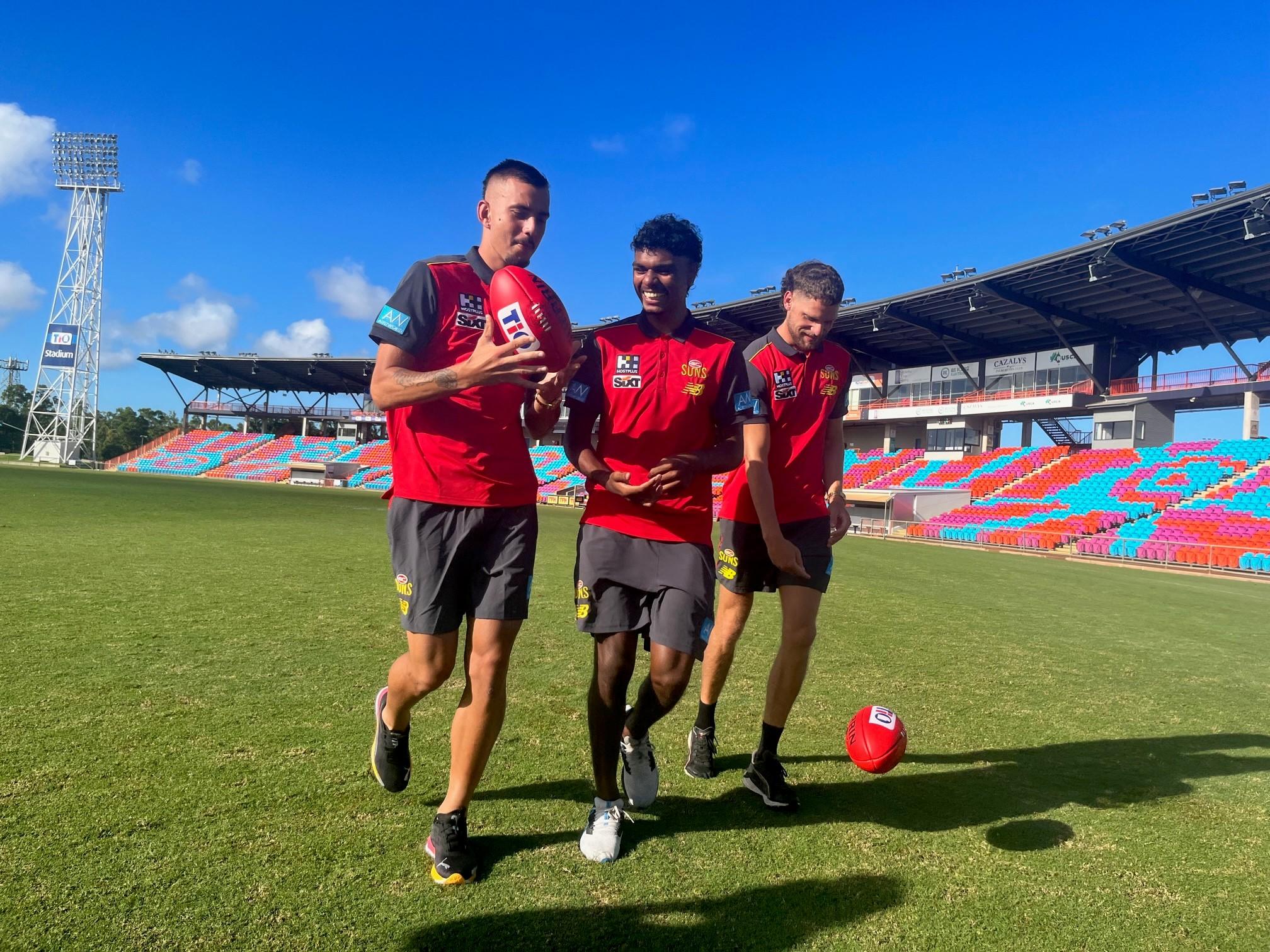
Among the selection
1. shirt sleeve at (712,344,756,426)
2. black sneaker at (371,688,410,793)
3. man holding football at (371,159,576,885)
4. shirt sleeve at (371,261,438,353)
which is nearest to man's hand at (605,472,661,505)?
man holding football at (371,159,576,885)

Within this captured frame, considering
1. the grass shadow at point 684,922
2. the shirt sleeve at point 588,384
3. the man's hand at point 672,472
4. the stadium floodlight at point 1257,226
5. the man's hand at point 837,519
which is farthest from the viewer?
the stadium floodlight at point 1257,226

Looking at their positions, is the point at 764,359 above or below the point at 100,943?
above

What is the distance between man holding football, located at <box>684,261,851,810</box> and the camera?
3490 mm

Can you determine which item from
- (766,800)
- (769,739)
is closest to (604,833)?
(766,800)

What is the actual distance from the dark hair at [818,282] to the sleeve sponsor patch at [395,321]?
1.91 meters

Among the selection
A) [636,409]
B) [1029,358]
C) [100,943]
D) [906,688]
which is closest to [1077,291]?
[1029,358]

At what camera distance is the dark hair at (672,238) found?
3.05 metres

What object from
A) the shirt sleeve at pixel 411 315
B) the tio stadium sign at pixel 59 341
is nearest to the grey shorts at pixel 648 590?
the shirt sleeve at pixel 411 315

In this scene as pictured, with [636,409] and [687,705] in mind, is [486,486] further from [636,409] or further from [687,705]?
[687,705]

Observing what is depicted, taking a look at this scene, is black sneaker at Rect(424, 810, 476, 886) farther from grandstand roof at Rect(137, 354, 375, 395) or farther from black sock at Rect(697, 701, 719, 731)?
grandstand roof at Rect(137, 354, 375, 395)

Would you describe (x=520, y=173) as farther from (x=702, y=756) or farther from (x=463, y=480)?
(x=702, y=756)

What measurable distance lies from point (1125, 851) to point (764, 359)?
Answer: 251 cm

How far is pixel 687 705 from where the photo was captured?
15.3ft

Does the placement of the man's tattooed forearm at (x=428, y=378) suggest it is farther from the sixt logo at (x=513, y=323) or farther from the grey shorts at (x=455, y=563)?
the grey shorts at (x=455, y=563)
